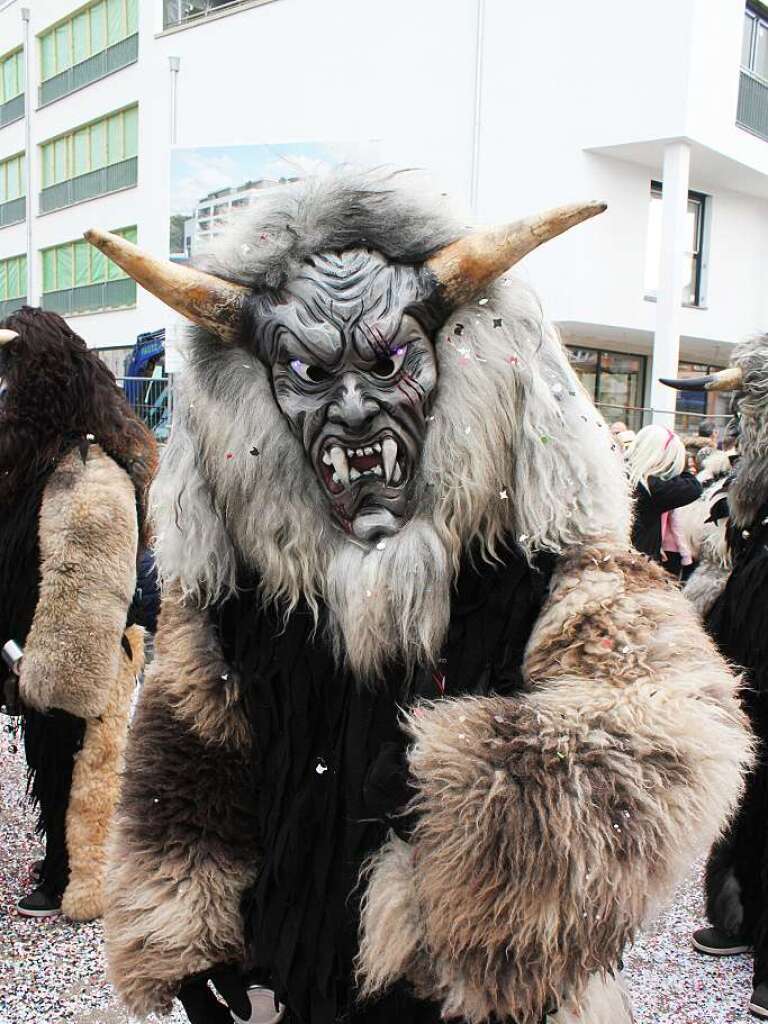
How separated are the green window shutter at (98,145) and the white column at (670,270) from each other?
12149 millimetres

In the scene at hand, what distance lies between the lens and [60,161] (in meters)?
20.5

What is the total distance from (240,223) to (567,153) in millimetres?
11136

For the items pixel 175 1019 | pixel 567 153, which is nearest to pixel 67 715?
pixel 175 1019

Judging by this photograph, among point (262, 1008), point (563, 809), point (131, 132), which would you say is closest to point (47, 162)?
point (131, 132)

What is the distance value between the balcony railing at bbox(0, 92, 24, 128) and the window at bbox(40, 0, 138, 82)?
231 cm

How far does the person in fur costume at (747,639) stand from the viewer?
2705 millimetres

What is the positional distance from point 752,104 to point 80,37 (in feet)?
46.3

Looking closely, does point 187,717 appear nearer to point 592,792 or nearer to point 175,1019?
point 592,792

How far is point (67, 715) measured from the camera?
9.85 ft

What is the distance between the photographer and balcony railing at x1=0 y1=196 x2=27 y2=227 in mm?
22875

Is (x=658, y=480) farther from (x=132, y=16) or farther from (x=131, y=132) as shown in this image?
(x=132, y=16)

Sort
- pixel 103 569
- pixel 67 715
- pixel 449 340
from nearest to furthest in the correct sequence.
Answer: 1. pixel 449 340
2. pixel 103 569
3. pixel 67 715

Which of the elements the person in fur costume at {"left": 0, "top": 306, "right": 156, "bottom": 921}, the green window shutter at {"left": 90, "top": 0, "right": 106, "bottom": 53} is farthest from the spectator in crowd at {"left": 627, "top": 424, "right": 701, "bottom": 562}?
the green window shutter at {"left": 90, "top": 0, "right": 106, "bottom": 53}

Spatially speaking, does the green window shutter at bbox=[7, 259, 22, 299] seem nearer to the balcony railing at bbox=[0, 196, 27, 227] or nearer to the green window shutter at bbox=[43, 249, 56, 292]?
the balcony railing at bbox=[0, 196, 27, 227]
